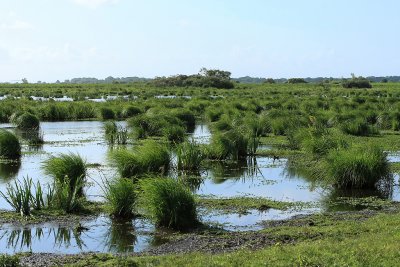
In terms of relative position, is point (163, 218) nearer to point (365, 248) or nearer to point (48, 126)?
point (365, 248)

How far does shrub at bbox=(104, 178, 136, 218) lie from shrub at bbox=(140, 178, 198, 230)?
2.48ft

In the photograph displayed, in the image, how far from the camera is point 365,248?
915cm

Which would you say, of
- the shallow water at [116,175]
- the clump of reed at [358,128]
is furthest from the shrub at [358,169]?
the clump of reed at [358,128]

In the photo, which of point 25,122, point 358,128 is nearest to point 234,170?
point 358,128

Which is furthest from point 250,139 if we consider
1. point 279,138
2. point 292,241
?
point 292,241

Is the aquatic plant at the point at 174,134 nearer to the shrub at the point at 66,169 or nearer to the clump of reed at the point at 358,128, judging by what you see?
the clump of reed at the point at 358,128

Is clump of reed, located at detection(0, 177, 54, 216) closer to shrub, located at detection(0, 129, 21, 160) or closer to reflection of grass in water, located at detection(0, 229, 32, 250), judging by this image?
reflection of grass in water, located at detection(0, 229, 32, 250)

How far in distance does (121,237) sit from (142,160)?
244 inches

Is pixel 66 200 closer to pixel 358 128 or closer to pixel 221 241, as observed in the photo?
pixel 221 241

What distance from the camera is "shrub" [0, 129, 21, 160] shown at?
882 inches

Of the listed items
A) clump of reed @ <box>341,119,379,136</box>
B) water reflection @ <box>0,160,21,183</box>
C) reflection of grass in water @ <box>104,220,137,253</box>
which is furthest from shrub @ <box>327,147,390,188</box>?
clump of reed @ <box>341,119,379,136</box>

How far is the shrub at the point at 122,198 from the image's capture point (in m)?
13.1

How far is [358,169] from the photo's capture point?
16.7 m

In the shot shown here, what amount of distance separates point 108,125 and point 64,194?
16.1m
